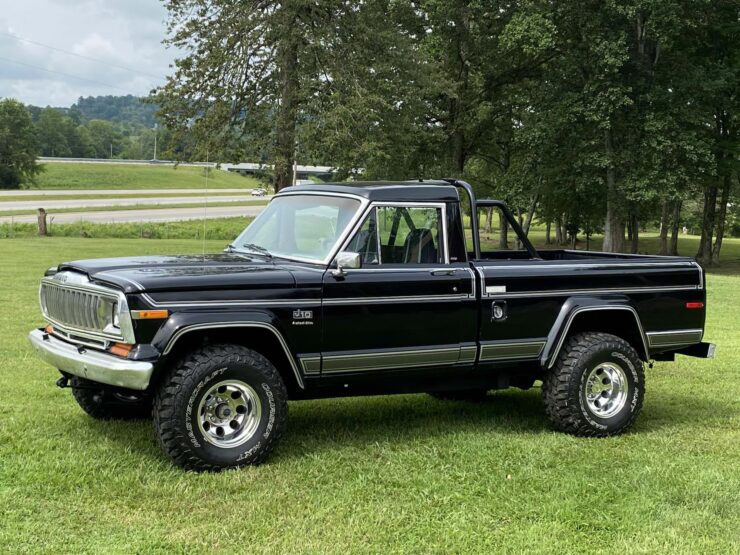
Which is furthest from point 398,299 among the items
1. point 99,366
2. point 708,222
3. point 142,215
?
point 142,215

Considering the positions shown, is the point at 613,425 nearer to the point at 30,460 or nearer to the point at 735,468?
the point at 735,468

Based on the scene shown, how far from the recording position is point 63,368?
5176mm

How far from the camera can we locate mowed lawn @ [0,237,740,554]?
4.06 m

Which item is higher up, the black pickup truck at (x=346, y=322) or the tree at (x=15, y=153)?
the tree at (x=15, y=153)

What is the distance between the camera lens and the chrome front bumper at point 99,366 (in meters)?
4.64

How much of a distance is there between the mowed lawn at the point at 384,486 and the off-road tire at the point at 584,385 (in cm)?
15

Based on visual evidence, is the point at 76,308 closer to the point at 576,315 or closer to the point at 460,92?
the point at 576,315

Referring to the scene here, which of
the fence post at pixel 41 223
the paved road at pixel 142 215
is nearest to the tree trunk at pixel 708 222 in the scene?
the paved road at pixel 142 215

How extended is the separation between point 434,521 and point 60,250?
23062 mm

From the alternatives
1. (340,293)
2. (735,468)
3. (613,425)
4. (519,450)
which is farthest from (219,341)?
(735,468)

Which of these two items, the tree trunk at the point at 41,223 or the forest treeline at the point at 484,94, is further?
the tree trunk at the point at 41,223

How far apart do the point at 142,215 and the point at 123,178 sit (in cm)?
3017

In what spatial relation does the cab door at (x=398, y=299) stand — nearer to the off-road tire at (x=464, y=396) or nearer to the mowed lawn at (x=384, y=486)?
the mowed lawn at (x=384, y=486)

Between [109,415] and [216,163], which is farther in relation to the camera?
[216,163]
